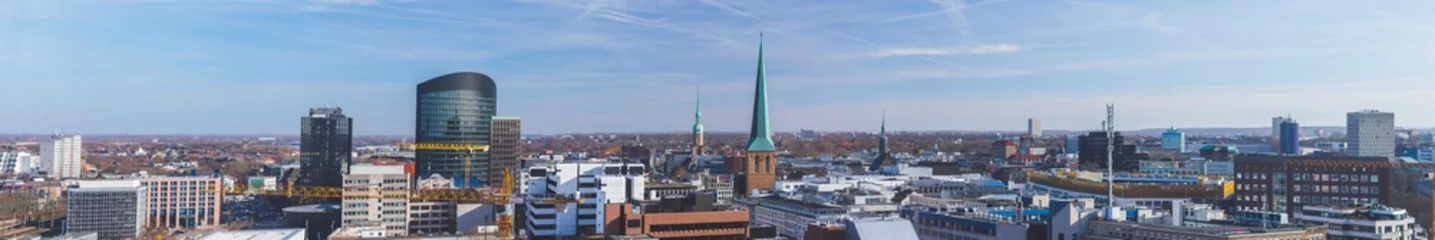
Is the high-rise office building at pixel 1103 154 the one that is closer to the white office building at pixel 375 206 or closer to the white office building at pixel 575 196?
the white office building at pixel 575 196

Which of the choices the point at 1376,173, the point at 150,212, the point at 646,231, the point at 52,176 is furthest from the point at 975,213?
the point at 52,176

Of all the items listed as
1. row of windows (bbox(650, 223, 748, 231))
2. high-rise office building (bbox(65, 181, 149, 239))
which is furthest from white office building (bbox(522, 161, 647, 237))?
high-rise office building (bbox(65, 181, 149, 239))

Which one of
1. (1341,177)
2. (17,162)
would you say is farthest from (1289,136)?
(17,162)

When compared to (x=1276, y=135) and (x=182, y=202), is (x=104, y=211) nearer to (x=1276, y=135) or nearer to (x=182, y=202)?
(x=182, y=202)

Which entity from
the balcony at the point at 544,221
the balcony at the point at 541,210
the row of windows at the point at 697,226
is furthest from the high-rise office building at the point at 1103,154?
the balcony at the point at 544,221

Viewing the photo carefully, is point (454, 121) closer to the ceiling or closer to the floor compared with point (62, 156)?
closer to the ceiling

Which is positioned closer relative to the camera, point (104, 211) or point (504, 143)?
point (104, 211)

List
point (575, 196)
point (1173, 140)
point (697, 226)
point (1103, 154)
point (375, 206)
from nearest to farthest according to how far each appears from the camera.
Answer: point (697, 226) → point (575, 196) → point (375, 206) → point (1103, 154) → point (1173, 140)
